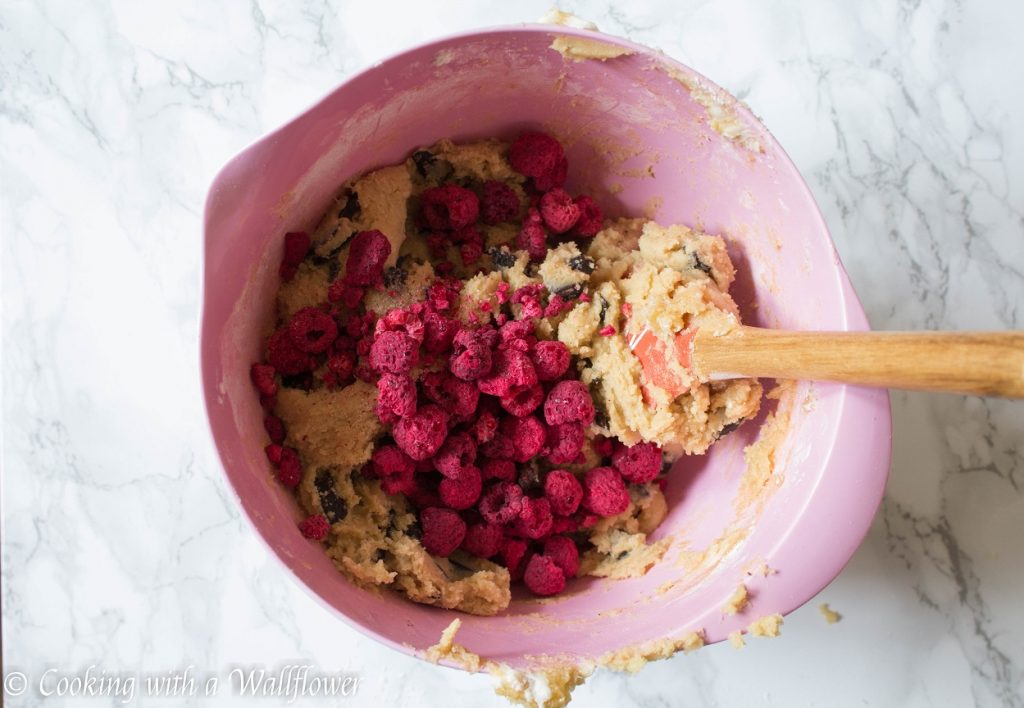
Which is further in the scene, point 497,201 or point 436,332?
point 497,201

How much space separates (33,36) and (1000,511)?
233cm

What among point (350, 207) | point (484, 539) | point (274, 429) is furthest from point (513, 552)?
point (350, 207)

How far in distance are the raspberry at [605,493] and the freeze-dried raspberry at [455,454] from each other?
0.84ft

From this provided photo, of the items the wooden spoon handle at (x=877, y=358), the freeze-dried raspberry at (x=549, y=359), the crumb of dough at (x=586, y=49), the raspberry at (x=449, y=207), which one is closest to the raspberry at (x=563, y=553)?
the freeze-dried raspberry at (x=549, y=359)

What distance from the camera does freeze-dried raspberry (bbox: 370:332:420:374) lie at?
1.48m

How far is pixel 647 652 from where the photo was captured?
1.43 m

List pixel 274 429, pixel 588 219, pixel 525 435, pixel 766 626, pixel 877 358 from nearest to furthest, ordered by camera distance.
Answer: pixel 877 358, pixel 766 626, pixel 274 429, pixel 525 435, pixel 588 219

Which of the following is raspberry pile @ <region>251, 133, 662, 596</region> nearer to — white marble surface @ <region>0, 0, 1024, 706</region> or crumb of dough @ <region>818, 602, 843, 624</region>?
white marble surface @ <region>0, 0, 1024, 706</region>

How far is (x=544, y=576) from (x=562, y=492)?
0.17 metres

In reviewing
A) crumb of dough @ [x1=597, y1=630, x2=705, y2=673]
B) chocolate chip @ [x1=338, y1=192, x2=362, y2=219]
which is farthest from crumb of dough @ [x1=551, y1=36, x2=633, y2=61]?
crumb of dough @ [x1=597, y1=630, x2=705, y2=673]

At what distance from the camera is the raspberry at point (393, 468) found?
61.3 inches

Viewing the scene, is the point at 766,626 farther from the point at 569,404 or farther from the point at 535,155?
the point at 535,155

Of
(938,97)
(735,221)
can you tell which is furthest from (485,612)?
(938,97)

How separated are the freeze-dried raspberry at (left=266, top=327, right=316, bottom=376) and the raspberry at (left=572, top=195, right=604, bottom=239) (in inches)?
24.3
